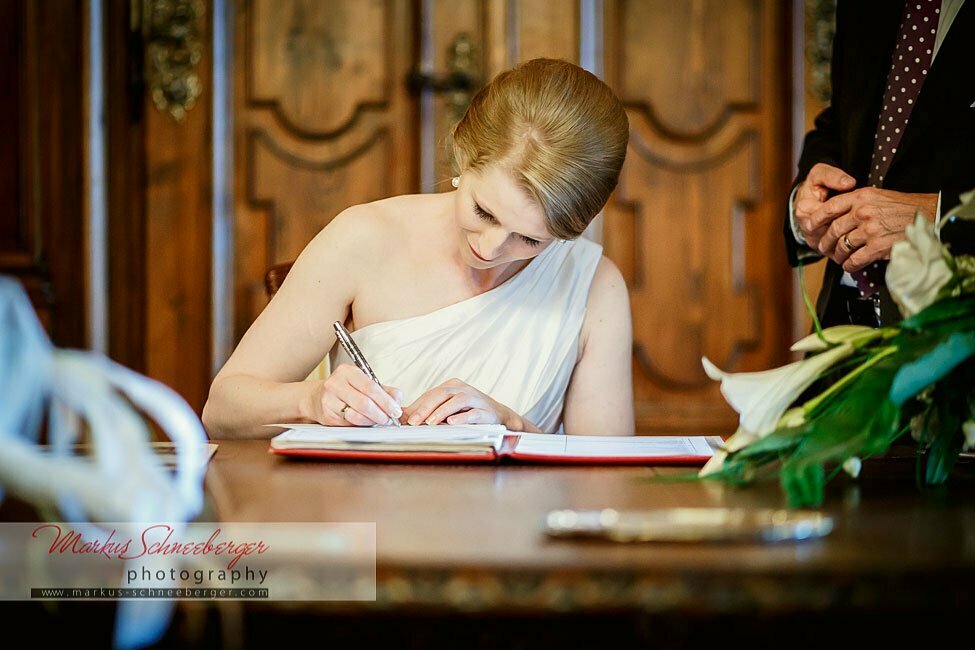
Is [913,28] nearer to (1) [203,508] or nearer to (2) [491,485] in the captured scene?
(2) [491,485]

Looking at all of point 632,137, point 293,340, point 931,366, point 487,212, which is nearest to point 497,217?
point 487,212

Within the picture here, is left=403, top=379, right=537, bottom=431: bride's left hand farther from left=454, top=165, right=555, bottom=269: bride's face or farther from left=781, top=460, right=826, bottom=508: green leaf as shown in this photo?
left=781, top=460, right=826, bottom=508: green leaf

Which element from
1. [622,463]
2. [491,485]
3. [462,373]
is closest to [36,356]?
[491,485]

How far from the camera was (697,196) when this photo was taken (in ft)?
12.3

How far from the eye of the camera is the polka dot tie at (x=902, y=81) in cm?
206

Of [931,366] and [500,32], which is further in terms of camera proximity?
[500,32]

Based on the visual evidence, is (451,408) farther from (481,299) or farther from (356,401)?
(481,299)

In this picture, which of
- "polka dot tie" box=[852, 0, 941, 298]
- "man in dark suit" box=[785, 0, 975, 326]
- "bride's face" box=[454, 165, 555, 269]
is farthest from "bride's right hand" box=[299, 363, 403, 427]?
"polka dot tie" box=[852, 0, 941, 298]

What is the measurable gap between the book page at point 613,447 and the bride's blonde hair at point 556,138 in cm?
48

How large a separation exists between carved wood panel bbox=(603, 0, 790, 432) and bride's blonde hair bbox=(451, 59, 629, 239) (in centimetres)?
189

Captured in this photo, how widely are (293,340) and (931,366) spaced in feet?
4.36

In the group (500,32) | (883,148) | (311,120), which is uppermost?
(500,32)

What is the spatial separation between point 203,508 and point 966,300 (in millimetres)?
742

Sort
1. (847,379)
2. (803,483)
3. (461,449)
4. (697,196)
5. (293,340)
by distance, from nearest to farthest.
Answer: (803,483), (847,379), (461,449), (293,340), (697,196)
